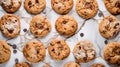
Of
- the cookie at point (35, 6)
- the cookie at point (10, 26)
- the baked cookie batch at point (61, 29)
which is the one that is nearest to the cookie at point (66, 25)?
the baked cookie batch at point (61, 29)

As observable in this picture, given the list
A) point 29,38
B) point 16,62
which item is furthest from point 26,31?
point 16,62

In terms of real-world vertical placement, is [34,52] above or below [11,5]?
below

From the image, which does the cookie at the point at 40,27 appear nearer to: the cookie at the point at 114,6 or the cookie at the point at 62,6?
the cookie at the point at 62,6

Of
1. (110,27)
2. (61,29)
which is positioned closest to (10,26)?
(61,29)

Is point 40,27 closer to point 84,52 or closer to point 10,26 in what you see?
point 10,26

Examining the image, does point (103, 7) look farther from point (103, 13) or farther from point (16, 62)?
point (16, 62)

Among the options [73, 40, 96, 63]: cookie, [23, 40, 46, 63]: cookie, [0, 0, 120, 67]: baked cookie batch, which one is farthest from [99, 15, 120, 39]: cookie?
[23, 40, 46, 63]: cookie

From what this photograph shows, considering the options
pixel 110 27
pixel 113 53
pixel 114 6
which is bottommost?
pixel 113 53
